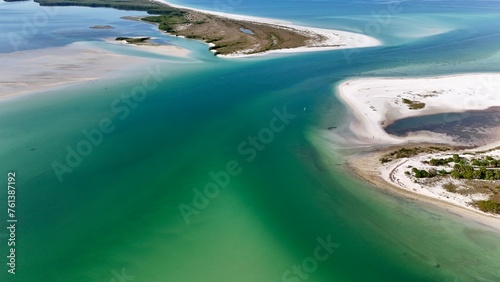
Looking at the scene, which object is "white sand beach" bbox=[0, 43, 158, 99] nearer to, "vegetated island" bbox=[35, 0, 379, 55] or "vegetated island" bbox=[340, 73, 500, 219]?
"vegetated island" bbox=[35, 0, 379, 55]

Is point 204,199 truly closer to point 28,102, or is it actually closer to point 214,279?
point 214,279

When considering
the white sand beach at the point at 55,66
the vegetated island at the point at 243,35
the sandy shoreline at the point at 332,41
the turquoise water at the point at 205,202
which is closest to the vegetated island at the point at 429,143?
the turquoise water at the point at 205,202

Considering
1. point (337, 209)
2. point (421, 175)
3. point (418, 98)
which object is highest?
point (418, 98)

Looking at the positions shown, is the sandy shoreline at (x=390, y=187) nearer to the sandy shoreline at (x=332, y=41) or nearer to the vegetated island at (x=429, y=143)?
the vegetated island at (x=429, y=143)

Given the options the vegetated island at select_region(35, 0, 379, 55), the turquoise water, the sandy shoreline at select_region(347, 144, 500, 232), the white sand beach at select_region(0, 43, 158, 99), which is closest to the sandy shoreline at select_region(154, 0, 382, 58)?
the vegetated island at select_region(35, 0, 379, 55)

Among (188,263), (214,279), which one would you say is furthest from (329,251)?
(188,263)

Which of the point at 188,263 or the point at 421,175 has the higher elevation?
the point at 421,175
